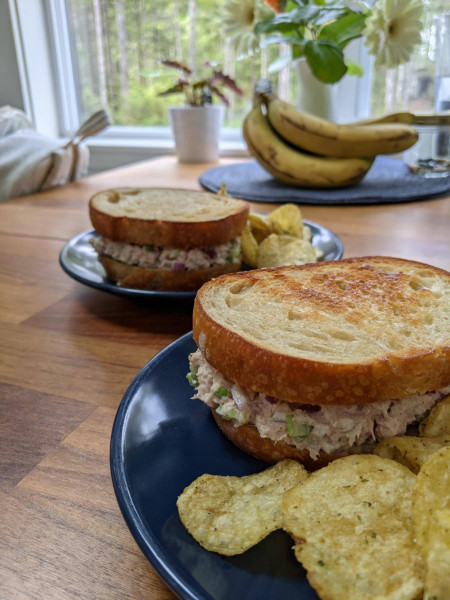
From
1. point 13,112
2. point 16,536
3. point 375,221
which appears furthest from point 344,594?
point 13,112

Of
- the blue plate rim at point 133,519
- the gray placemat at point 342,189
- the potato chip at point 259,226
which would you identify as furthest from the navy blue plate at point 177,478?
the gray placemat at point 342,189

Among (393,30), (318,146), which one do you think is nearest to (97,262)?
(318,146)

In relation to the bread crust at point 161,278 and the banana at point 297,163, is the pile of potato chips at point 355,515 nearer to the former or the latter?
the bread crust at point 161,278

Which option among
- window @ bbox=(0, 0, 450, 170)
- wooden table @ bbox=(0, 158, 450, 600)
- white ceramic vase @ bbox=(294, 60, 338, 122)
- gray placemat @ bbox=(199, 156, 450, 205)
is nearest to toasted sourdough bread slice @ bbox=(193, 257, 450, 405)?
wooden table @ bbox=(0, 158, 450, 600)

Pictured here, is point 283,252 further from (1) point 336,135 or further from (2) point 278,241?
(1) point 336,135

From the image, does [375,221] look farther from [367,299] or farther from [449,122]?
[367,299]
